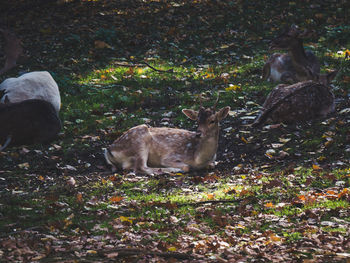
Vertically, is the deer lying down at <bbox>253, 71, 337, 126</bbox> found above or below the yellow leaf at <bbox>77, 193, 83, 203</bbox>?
above

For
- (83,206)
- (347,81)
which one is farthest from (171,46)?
(83,206)

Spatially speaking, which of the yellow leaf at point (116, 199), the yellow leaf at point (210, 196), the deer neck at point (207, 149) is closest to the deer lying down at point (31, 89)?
the deer neck at point (207, 149)

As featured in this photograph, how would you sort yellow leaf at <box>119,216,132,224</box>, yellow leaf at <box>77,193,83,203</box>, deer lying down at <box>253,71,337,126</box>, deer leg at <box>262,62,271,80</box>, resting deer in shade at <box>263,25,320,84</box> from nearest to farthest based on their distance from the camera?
yellow leaf at <box>119,216,132,224</box>
yellow leaf at <box>77,193,83,203</box>
deer lying down at <box>253,71,337,126</box>
resting deer in shade at <box>263,25,320,84</box>
deer leg at <box>262,62,271,80</box>

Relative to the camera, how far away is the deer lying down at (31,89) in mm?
10461

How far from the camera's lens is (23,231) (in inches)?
196

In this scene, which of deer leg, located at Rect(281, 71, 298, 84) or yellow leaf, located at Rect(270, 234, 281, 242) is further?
deer leg, located at Rect(281, 71, 298, 84)

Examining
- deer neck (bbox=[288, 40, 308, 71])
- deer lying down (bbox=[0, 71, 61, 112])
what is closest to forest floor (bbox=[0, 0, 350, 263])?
deer lying down (bbox=[0, 71, 61, 112])

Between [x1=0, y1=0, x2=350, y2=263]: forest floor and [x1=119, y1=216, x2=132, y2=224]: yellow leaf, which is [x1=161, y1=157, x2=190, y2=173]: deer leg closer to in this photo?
[x1=0, y1=0, x2=350, y2=263]: forest floor

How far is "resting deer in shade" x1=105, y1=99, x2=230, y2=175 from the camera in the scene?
855cm

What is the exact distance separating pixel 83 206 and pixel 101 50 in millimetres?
10699

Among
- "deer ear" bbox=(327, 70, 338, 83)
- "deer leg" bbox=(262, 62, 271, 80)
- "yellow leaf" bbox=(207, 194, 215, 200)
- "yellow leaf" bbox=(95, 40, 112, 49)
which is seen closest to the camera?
"yellow leaf" bbox=(207, 194, 215, 200)

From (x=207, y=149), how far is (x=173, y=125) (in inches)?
85.7

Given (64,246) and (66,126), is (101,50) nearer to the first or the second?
(66,126)

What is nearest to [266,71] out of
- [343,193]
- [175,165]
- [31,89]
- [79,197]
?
[175,165]
